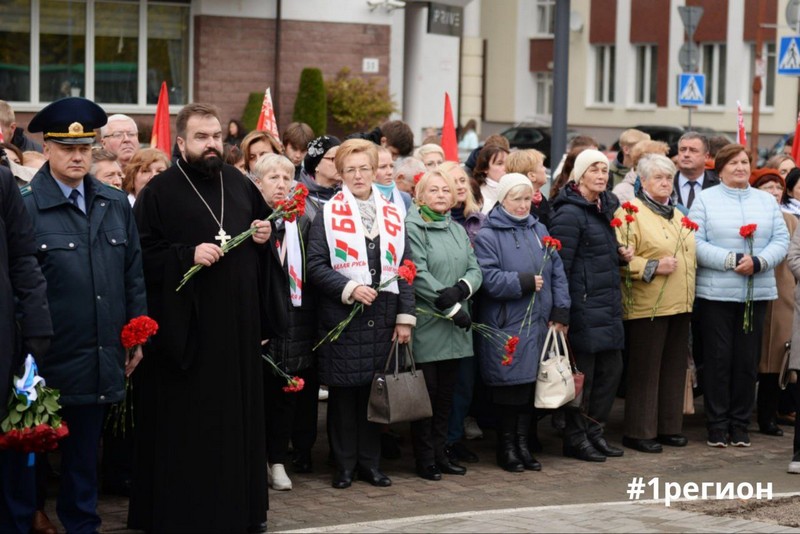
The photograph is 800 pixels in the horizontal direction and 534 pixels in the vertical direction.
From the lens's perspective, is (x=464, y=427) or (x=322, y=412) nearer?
(x=464, y=427)

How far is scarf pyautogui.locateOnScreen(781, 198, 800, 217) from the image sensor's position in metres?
11.1

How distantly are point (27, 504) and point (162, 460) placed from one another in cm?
71

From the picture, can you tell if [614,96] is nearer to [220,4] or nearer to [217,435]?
[220,4]

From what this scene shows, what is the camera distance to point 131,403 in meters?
7.77

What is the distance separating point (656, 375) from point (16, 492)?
4.97 meters

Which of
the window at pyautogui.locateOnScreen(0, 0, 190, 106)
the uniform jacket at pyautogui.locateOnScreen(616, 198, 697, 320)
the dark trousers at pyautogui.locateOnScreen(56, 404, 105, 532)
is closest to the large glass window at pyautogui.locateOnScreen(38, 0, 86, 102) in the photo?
the window at pyautogui.locateOnScreen(0, 0, 190, 106)

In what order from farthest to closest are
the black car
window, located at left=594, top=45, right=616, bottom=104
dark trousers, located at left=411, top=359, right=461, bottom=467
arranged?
window, located at left=594, top=45, right=616, bottom=104 < the black car < dark trousers, located at left=411, top=359, right=461, bottom=467

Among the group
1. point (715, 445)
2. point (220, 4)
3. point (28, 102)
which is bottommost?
point (715, 445)

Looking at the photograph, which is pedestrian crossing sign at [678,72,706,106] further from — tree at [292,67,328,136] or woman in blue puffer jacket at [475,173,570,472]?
woman in blue puffer jacket at [475,173,570,472]

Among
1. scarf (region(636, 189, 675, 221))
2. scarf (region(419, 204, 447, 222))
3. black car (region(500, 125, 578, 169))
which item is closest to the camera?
scarf (region(419, 204, 447, 222))

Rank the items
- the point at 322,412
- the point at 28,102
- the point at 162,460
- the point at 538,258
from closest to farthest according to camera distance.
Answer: the point at 162,460
the point at 538,258
the point at 322,412
the point at 28,102

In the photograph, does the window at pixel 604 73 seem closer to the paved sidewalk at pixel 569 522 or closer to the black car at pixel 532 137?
the black car at pixel 532 137

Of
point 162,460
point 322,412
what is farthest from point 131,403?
point 322,412

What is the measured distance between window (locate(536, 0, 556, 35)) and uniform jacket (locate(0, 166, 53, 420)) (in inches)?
1706
